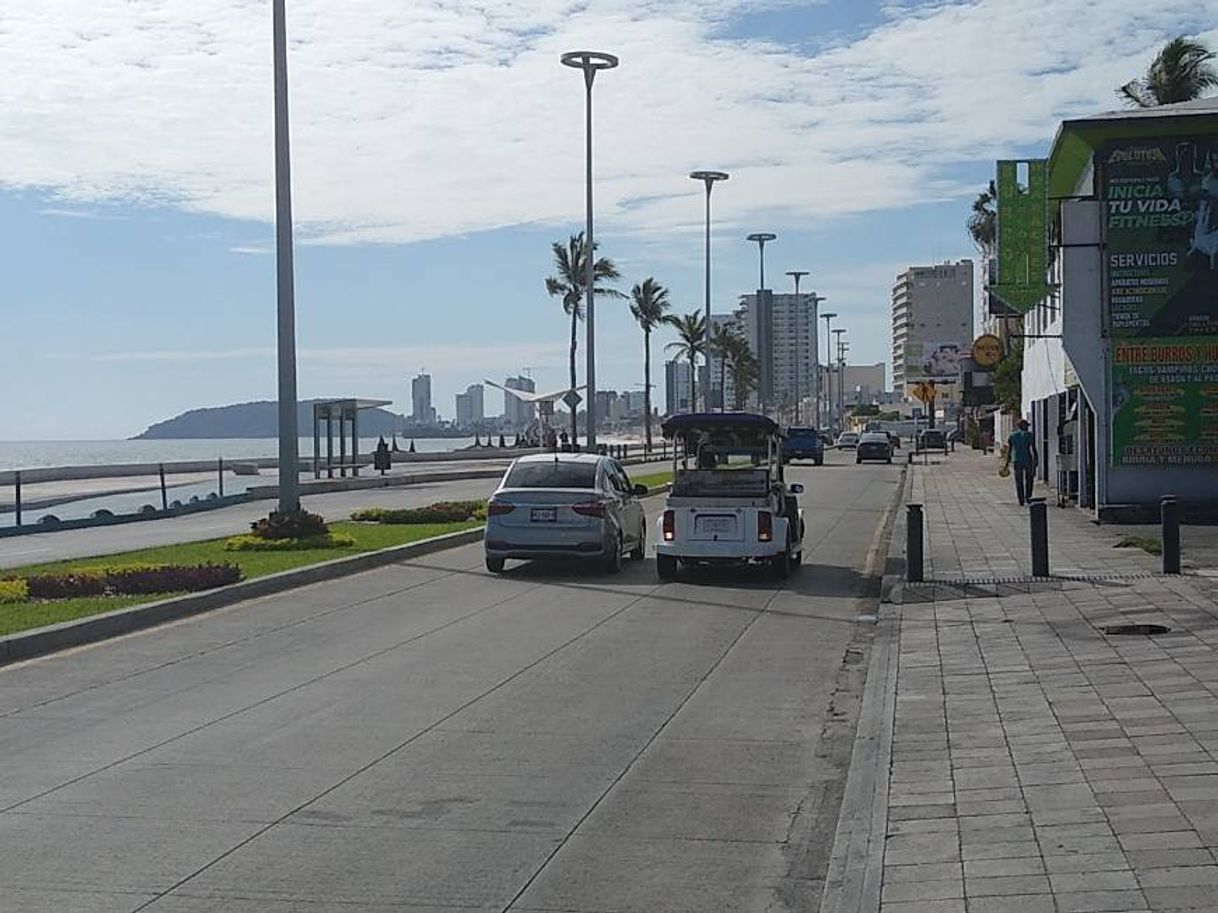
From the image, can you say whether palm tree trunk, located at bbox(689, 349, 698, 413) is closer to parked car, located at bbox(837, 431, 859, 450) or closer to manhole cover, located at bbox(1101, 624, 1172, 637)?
parked car, located at bbox(837, 431, 859, 450)

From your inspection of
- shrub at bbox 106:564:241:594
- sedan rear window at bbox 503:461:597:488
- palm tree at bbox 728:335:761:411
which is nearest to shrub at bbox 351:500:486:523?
sedan rear window at bbox 503:461:597:488

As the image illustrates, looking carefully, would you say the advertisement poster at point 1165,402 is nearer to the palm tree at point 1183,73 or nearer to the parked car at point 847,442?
the palm tree at point 1183,73

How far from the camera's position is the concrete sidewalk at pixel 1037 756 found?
263 inches

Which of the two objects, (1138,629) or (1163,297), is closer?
(1138,629)

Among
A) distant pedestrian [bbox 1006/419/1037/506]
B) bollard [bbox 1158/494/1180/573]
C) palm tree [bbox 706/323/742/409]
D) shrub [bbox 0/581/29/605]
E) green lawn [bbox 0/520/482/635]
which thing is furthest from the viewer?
palm tree [bbox 706/323/742/409]

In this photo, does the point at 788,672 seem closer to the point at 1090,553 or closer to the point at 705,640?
the point at 705,640

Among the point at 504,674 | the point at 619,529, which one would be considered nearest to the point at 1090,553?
the point at 619,529

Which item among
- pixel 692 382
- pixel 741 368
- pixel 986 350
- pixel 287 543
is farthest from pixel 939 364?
pixel 287 543

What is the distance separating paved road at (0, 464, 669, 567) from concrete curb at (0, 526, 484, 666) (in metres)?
4.77

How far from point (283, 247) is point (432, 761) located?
52.2ft

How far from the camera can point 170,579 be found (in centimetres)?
1786

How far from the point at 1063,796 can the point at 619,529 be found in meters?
13.7

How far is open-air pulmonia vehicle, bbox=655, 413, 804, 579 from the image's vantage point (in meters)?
19.8

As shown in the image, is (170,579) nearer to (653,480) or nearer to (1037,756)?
(1037,756)
